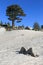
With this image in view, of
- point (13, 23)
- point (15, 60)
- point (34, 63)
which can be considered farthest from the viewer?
point (13, 23)

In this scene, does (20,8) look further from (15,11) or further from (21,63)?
(21,63)

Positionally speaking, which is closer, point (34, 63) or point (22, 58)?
point (34, 63)

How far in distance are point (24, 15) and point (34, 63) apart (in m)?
34.2

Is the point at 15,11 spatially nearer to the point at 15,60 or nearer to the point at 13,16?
the point at 13,16

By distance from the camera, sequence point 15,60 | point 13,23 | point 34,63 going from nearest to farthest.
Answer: point 34,63 → point 15,60 → point 13,23

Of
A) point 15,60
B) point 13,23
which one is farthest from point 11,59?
point 13,23

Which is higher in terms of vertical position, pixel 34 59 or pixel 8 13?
pixel 8 13

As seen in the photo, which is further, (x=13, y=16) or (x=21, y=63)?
(x=13, y=16)

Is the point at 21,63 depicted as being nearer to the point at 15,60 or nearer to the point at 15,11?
the point at 15,60

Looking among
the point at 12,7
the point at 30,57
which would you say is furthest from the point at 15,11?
the point at 30,57

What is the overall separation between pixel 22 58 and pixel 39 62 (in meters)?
1.07

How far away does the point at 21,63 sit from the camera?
328 inches

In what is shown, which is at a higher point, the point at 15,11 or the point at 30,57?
the point at 15,11

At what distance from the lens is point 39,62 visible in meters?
8.48
